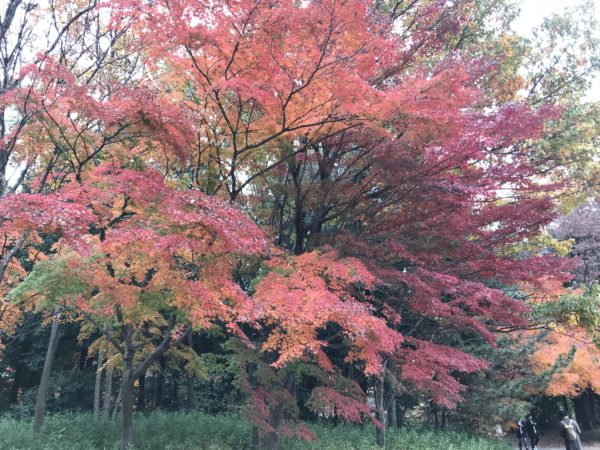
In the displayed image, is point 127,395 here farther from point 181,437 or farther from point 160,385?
point 160,385

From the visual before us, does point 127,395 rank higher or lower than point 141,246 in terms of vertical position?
lower

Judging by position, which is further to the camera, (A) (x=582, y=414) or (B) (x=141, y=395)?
(A) (x=582, y=414)

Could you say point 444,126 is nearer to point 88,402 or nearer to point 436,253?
point 436,253

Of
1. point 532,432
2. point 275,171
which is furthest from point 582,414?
point 275,171

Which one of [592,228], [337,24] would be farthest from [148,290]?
[592,228]

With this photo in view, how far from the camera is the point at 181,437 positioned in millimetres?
11453

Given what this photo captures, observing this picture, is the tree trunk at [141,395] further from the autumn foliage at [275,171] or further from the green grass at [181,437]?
the autumn foliage at [275,171]

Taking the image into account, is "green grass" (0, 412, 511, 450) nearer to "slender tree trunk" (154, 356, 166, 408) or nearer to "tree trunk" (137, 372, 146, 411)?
"slender tree trunk" (154, 356, 166, 408)

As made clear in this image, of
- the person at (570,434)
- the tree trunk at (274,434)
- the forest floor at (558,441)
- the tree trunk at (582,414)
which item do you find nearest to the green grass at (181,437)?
the tree trunk at (274,434)

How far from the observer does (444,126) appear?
6.95m

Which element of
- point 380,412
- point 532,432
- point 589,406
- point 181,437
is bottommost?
point 589,406

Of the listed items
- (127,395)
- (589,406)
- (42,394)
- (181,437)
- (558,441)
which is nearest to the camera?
(127,395)

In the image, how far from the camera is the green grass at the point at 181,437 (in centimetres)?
973

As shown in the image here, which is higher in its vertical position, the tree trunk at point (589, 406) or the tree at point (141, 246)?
the tree at point (141, 246)
